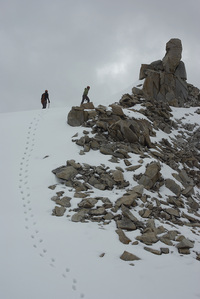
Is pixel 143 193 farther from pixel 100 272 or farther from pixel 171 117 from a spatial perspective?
pixel 171 117

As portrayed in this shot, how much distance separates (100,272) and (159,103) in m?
20.9

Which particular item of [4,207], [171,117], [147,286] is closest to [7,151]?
[4,207]

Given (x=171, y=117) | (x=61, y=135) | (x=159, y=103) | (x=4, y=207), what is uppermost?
(x=159, y=103)

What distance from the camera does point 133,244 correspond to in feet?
24.2

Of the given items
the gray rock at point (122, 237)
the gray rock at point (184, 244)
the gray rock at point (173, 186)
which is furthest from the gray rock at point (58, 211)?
the gray rock at point (173, 186)

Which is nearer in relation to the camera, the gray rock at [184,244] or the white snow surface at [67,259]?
the white snow surface at [67,259]

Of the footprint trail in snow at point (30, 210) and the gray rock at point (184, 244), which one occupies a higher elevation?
the footprint trail in snow at point (30, 210)

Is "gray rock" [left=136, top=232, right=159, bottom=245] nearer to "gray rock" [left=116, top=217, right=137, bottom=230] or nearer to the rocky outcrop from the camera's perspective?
"gray rock" [left=116, top=217, right=137, bottom=230]

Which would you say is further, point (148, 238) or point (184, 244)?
point (148, 238)

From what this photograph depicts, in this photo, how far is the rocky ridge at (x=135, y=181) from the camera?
834cm

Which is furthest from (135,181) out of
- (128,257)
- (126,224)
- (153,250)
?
(128,257)

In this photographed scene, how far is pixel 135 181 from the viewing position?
11.6m

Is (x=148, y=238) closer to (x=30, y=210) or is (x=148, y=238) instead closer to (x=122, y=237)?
(x=122, y=237)

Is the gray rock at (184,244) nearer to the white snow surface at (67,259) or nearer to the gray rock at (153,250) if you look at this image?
the white snow surface at (67,259)
